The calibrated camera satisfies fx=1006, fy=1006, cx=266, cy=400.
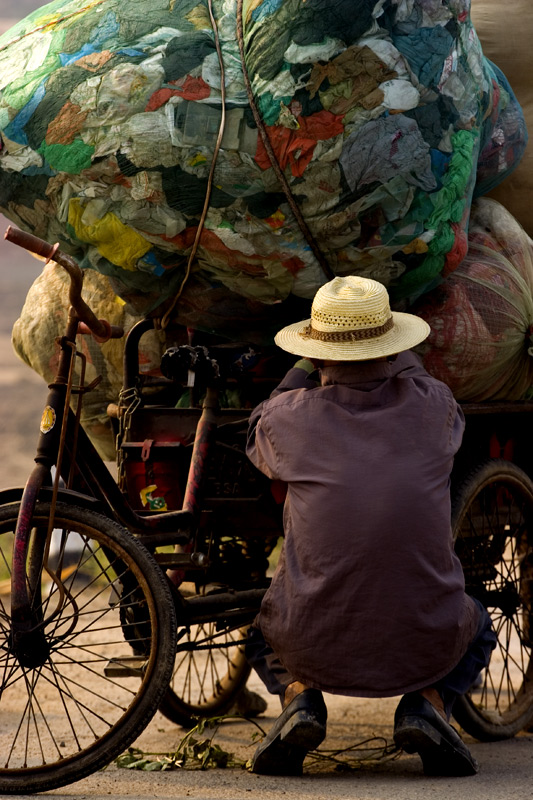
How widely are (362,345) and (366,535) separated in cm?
52

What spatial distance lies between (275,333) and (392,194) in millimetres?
644

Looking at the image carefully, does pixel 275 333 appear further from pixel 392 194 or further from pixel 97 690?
pixel 97 690

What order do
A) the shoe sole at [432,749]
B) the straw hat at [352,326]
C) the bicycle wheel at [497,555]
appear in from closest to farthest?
1. the shoe sole at [432,749]
2. the straw hat at [352,326]
3. the bicycle wheel at [497,555]

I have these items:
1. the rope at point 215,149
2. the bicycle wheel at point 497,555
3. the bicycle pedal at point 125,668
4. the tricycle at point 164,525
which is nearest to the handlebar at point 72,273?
the tricycle at point 164,525

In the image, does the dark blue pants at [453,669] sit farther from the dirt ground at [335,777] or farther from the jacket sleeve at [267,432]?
the jacket sleeve at [267,432]

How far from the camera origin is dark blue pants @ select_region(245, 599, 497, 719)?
2902 mm

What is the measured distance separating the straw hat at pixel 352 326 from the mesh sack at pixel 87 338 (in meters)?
0.90

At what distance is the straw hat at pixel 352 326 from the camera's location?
2779 millimetres

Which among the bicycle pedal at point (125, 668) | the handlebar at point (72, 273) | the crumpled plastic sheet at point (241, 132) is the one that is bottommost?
the bicycle pedal at point (125, 668)

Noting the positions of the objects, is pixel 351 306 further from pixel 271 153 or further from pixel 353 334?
pixel 271 153

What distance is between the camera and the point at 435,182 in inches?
115

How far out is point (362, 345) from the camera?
9.16 ft

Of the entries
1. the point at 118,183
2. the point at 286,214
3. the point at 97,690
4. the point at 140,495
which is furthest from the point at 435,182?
the point at 97,690

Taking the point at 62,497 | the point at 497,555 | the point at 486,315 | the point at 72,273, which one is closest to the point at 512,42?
the point at 486,315
